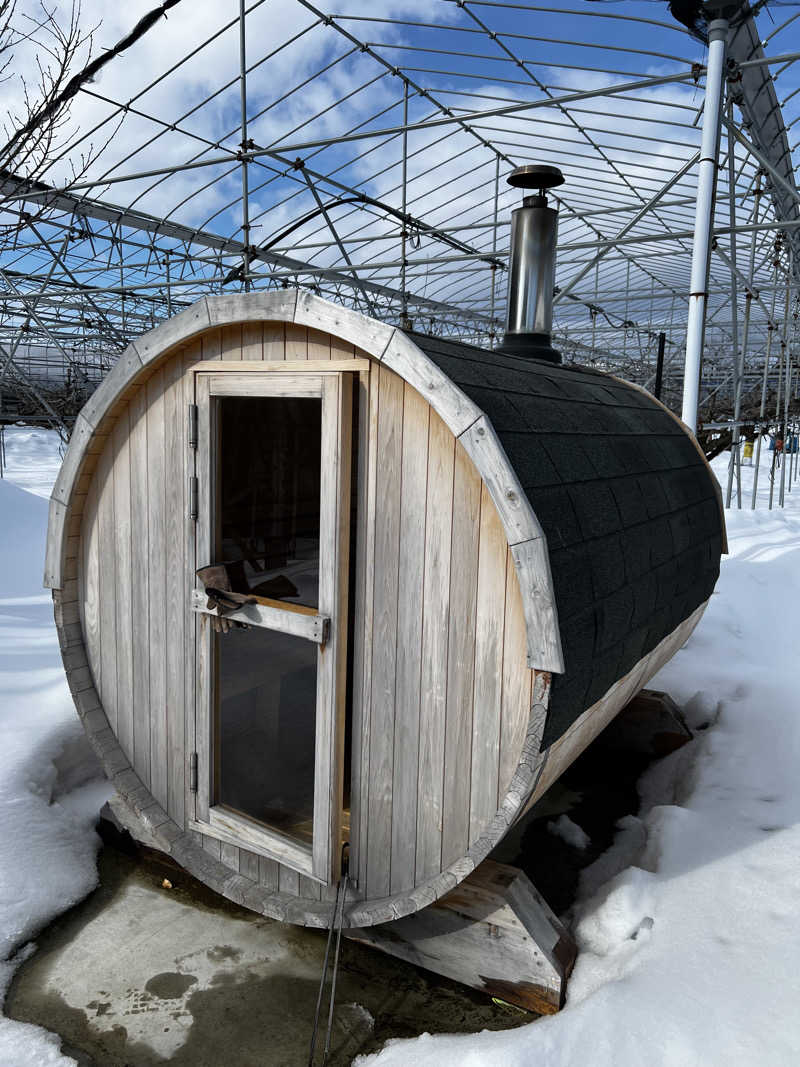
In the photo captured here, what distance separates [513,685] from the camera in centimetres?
229

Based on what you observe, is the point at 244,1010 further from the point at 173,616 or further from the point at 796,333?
the point at 796,333

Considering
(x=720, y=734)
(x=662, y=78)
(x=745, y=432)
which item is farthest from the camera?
(x=745, y=432)

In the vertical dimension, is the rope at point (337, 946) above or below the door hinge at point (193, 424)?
below

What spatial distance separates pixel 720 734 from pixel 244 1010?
9.07 feet

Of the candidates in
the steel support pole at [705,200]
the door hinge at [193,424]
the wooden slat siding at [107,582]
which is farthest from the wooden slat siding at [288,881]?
the steel support pole at [705,200]

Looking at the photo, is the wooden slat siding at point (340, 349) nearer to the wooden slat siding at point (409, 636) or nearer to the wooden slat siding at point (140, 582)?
the wooden slat siding at point (409, 636)

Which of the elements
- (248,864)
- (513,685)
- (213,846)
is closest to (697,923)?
(513,685)

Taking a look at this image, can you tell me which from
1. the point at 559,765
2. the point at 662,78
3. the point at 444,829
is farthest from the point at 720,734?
the point at 662,78

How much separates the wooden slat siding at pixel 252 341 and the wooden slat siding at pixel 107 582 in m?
0.85

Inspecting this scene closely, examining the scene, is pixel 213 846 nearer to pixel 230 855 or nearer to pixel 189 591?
pixel 230 855

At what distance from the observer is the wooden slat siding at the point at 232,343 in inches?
106

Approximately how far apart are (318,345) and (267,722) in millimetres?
2111

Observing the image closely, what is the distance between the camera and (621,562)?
8.23 feet

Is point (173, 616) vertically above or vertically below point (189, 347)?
below
